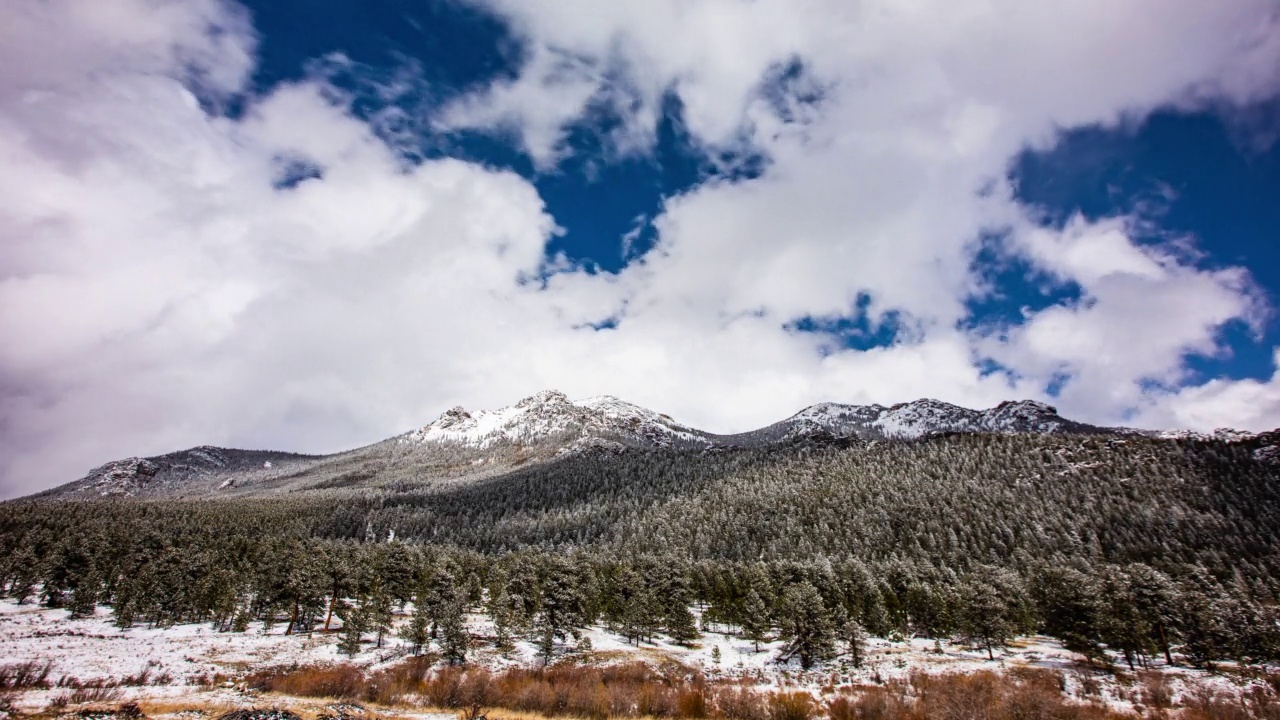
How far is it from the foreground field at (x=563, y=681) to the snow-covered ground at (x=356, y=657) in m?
0.28

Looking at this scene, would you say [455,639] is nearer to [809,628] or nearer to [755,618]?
[809,628]

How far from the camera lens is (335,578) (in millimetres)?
82188

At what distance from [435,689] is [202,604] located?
2846 inches

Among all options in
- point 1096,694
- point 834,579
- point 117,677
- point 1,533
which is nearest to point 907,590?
point 834,579

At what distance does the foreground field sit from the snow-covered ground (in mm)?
277

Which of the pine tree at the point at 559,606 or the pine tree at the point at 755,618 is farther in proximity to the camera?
the pine tree at the point at 755,618

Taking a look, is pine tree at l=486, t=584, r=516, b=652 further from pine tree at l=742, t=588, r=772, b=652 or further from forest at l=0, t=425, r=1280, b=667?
pine tree at l=742, t=588, r=772, b=652

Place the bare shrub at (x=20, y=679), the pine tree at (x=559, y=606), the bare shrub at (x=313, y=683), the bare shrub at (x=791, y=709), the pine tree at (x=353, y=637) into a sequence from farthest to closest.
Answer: the pine tree at (x=559, y=606), the pine tree at (x=353, y=637), the bare shrub at (x=313, y=683), the bare shrub at (x=20, y=679), the bare shrub at (x=791, y=709)

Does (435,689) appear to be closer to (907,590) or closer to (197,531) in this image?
(907,590)

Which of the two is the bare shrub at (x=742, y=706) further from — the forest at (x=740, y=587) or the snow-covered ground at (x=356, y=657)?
the forest at (x=740, y=587)

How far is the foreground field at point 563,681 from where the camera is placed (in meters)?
31.5

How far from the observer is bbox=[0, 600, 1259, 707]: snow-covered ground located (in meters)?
44.3

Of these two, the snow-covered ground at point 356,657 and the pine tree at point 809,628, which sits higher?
the pine tree at point 809,628

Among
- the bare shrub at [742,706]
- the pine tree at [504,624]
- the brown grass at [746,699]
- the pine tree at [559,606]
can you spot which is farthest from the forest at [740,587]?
the bare shrub at [742,706]
